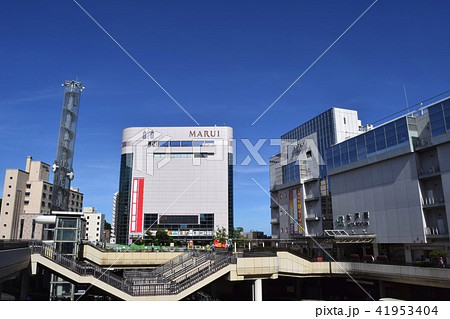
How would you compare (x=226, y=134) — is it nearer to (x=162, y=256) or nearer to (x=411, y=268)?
(x=162, y=256)

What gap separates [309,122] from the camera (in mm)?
77625

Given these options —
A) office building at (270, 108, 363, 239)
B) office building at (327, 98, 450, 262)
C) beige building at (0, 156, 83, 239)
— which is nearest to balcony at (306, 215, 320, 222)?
office building at (270, 108, 363, 239)

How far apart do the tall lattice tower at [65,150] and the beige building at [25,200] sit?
126 ft

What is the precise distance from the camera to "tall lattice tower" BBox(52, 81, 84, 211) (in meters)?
41.2

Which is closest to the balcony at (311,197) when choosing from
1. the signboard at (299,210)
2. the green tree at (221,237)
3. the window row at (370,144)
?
the signboard at (299,210)

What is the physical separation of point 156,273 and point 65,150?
2575cm

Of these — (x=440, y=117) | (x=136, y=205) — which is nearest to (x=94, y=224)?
(x=136, y=205)

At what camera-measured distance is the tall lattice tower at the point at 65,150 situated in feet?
135

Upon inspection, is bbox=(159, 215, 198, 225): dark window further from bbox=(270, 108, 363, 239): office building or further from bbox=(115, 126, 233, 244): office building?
bbox=(270, 108, 363, 239): office building

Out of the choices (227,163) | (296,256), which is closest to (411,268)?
(296,256)

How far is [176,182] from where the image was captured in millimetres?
82250

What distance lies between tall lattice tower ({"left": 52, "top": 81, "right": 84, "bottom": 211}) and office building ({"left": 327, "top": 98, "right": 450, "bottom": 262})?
34904mm

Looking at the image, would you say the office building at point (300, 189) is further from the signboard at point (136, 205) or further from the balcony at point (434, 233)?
the signboard at point (136, 205)

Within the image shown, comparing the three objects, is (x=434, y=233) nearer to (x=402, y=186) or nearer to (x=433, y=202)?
(x=433, y=202)
